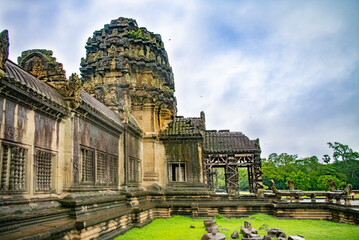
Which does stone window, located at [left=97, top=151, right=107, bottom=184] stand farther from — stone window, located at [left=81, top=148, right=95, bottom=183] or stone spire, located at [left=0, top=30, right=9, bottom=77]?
stone spire, located at [left=0, top=30, right=9, bottom=77]

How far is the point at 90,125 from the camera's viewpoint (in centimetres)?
1008

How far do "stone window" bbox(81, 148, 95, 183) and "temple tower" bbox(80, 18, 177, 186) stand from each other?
18.9ft

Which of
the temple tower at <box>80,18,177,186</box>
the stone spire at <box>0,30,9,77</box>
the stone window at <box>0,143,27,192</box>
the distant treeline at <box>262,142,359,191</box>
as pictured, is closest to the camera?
the stone spire at <box>0,30,9,77</box>

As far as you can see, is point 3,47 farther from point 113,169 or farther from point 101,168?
point 113,169

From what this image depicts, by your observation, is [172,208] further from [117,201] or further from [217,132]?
[217,132]

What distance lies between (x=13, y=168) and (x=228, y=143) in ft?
63.8

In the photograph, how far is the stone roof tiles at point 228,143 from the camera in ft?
77.5

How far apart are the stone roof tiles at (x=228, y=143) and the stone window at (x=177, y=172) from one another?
627 cm

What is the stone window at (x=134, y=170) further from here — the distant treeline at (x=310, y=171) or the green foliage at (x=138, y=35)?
the distant treeline at (x=310, y=171)

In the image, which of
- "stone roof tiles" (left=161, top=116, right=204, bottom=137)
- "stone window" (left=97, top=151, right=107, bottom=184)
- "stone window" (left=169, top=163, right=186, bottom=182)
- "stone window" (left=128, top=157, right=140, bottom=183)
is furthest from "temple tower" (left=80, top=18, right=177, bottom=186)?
"stone window" (left=97, top=151, right=107, bottom=184)

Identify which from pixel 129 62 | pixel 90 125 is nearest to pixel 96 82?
pixel 129 62

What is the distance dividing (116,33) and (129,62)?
222 centimetres

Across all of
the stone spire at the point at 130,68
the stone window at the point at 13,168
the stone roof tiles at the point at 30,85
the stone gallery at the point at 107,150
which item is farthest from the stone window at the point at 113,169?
the stone window at the point at 13,168

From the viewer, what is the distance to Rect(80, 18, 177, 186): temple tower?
16.8m
